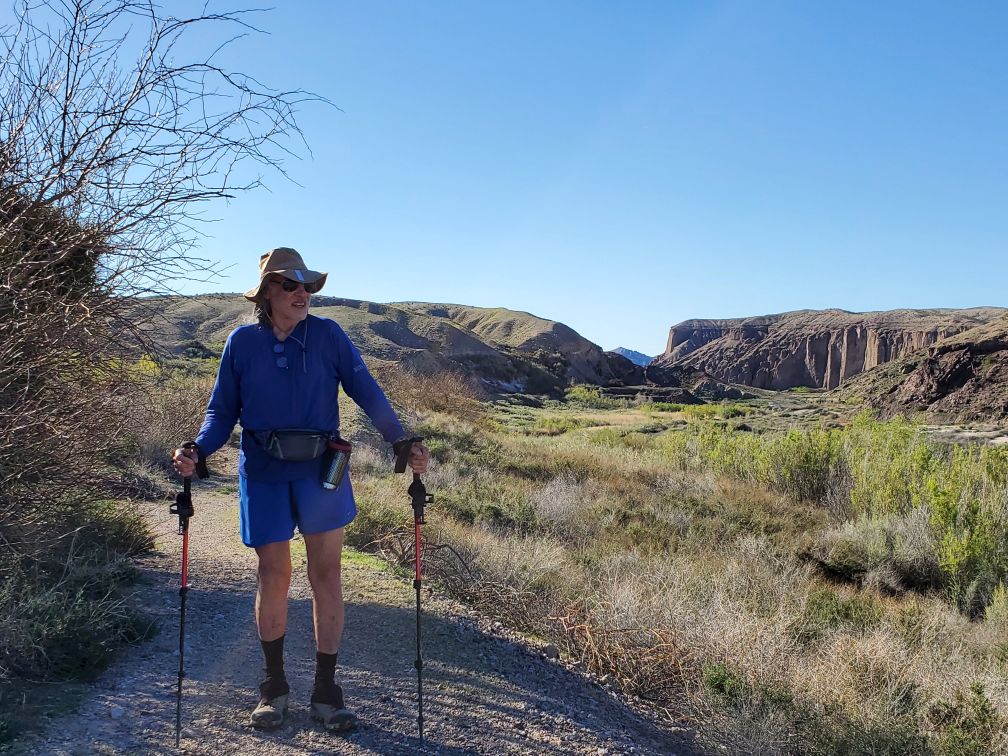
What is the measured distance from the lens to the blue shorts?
3084mm

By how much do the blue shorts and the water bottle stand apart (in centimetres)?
5

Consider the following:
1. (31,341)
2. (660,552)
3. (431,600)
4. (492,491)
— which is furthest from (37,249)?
(492,491)

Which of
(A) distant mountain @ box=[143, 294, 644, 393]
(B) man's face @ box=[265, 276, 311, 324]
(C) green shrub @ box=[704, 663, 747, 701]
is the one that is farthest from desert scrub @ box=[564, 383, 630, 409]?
(B) man's face @ box=[265, 276, 311, 324]

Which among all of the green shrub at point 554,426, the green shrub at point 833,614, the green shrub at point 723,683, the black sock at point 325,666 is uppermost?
the black sock at point 325,666

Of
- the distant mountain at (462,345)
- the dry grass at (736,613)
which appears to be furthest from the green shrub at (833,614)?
the distant mountain at (462,345)

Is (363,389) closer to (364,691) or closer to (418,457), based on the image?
(418,457)

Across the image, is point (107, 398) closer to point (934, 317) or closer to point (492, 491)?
point (492, 491)

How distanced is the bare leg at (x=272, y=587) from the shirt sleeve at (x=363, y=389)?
0.65 metres

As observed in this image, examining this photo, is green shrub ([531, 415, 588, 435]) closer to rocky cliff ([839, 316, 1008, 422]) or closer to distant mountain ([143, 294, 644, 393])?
distant mountain ([143, 294, 644, 393])

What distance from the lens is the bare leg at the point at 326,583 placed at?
10.5ft

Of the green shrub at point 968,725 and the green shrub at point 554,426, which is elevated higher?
the green shrub at point 968,725

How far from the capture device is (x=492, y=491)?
442 inches

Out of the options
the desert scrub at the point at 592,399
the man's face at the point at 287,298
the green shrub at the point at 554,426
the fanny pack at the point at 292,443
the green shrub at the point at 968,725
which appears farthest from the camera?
the desert scrub at the point at 592,399

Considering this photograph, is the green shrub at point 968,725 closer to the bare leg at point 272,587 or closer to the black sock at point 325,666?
the black sock at point 325,666
